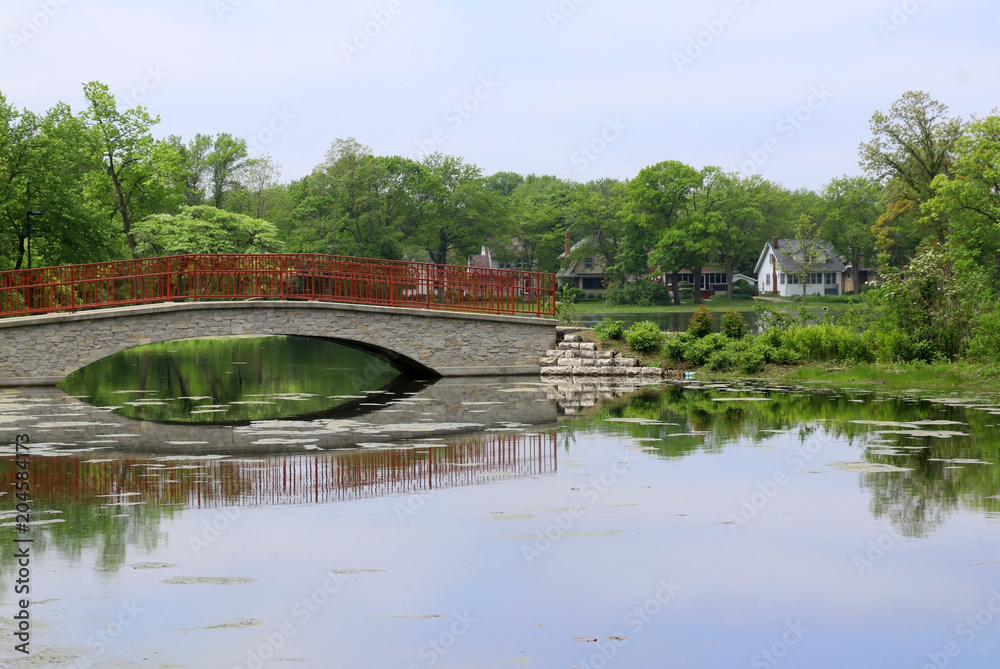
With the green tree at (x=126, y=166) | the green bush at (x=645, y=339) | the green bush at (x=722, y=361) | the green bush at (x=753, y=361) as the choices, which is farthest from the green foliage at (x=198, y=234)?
the green bush at (x=753, y=361)

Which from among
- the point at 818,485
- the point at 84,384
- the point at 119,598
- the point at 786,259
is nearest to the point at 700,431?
the point at 818,485

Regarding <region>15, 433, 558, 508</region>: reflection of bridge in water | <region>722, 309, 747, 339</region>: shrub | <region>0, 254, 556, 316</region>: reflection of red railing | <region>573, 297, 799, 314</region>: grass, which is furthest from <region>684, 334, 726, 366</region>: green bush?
<region>573, 297, 799, 314</region>: grass

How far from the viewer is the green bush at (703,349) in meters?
26.8

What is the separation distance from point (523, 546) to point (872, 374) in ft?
55.0

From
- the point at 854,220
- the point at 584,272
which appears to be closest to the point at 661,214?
the point at 584,272

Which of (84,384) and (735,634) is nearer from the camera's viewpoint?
(735,634)

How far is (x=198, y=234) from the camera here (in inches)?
1874

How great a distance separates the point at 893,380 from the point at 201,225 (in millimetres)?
34547

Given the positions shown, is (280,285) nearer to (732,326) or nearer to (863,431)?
(732,326)

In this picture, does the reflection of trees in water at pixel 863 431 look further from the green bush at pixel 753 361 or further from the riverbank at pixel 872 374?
the green bush at pixel 753 361

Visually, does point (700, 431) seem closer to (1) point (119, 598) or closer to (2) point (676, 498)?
A: (2) point (676, 498)

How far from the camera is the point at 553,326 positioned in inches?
1125

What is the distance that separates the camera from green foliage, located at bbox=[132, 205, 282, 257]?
47.2 m

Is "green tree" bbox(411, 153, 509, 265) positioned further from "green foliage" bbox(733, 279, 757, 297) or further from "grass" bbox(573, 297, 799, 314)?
"green foliage" bbox(733, 279, 757, 297)
